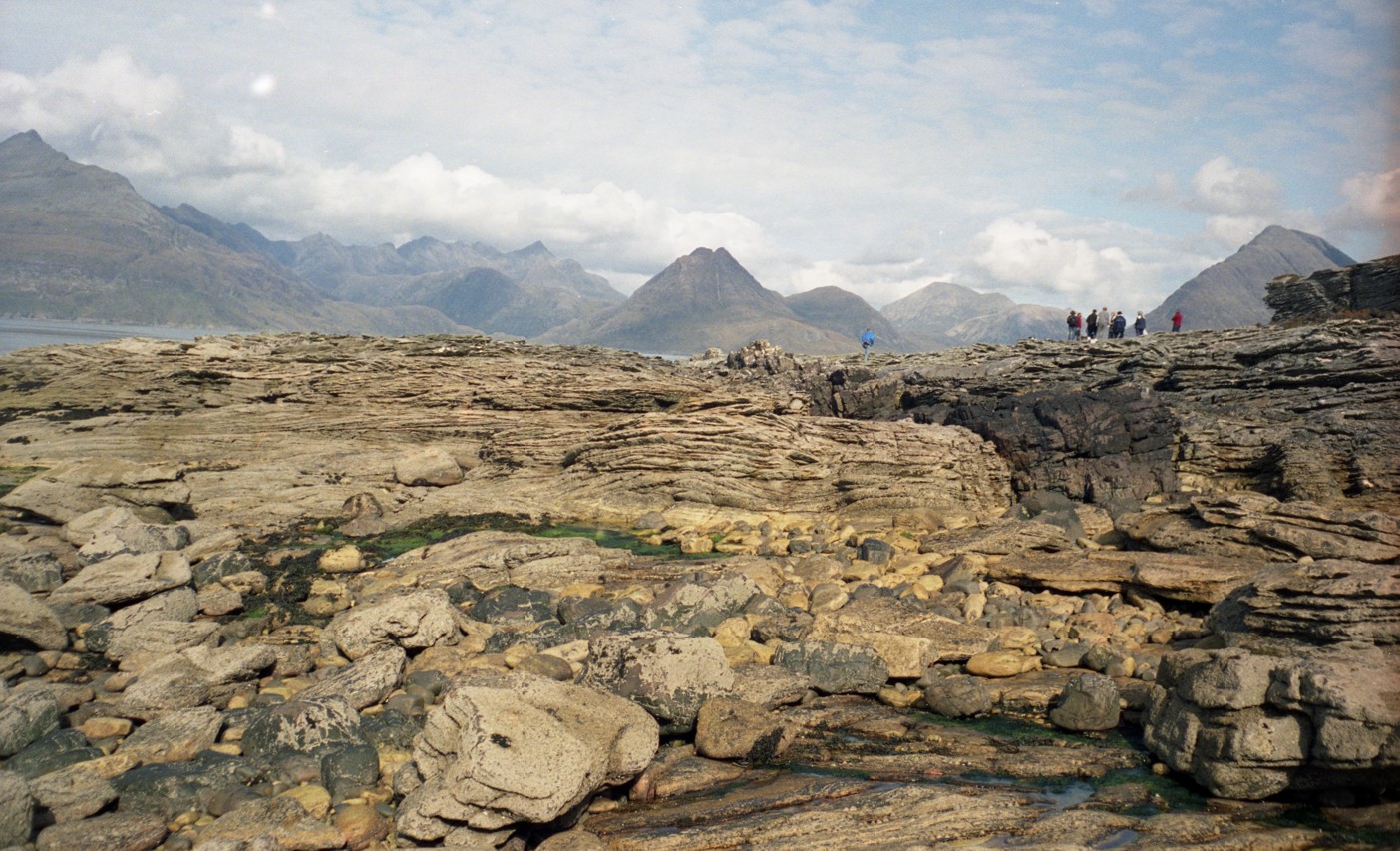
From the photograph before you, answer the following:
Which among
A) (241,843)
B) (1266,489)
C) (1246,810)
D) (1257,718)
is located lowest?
(241,843)

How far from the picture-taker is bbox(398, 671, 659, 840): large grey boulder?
33.4 ft

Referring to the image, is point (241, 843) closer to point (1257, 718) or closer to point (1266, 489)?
point (1257, 718)

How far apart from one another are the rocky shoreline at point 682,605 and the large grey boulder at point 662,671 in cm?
6

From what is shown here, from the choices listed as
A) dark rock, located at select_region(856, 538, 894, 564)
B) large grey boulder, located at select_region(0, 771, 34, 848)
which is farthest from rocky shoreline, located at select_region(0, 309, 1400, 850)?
dark rock, located at select_region(856, 538, 894, 564)

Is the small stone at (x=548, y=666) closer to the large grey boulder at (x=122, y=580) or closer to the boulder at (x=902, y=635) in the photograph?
the boulder at (x=902, y=635)

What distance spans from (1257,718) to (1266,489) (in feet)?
77.9

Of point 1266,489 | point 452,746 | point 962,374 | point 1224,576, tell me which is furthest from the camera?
point 962,374

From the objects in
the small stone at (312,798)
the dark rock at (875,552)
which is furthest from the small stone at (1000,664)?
the small stone at (312,798)

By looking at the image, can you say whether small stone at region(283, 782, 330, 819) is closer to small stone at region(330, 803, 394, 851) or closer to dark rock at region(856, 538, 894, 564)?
small stone at region(330, 803, 394, 851)

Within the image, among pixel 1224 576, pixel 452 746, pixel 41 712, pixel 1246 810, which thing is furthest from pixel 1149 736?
pixel 41 712

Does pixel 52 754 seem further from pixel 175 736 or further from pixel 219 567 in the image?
pixel 219 567

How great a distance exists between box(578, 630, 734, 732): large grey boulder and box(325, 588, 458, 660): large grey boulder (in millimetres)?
4064

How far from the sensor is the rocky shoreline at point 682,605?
35.7 ft

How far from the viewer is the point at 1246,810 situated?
11.1 metres
